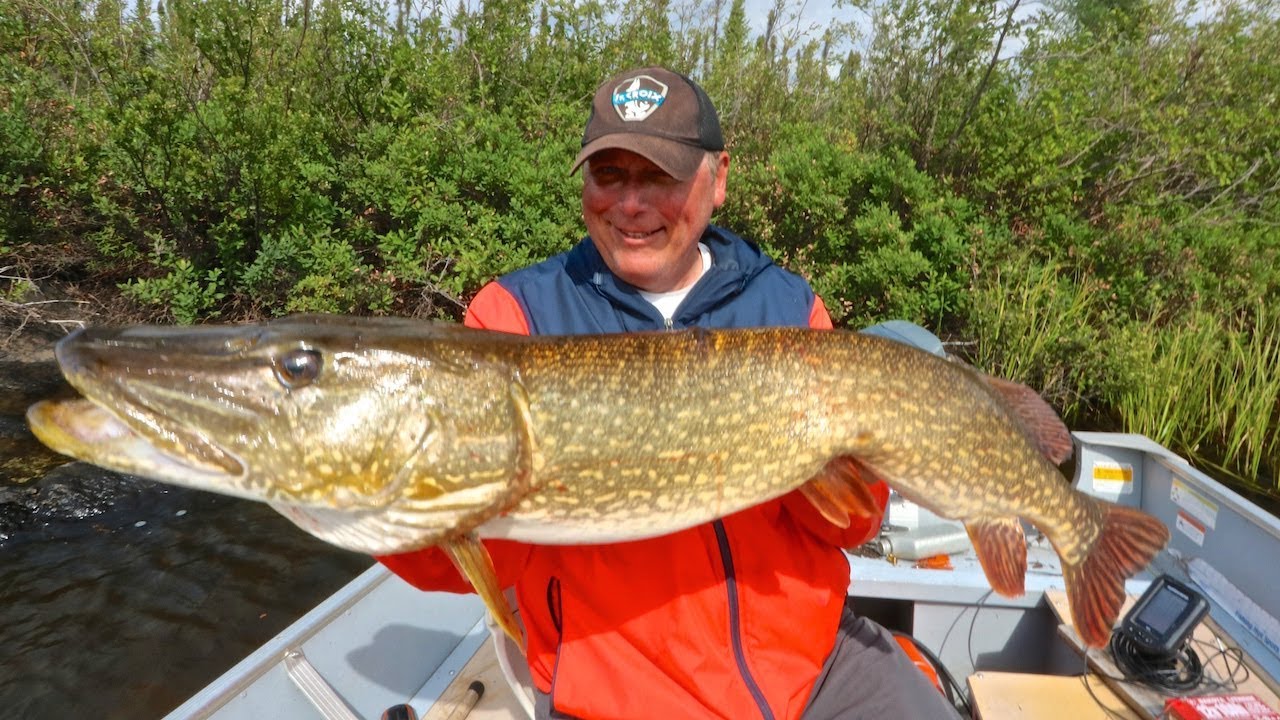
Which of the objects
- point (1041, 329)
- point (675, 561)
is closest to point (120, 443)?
point (675, 561)

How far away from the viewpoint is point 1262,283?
21.4ft

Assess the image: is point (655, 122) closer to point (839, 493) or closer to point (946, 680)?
point (839, 493)

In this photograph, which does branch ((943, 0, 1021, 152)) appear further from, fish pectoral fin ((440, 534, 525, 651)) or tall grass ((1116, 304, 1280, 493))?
fish pectoral fin ((440, 534, 525, 651))

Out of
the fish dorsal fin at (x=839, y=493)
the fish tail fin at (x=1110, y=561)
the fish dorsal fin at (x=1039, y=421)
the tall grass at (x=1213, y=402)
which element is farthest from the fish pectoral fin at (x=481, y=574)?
the tall grass at (x=1213, y=402)

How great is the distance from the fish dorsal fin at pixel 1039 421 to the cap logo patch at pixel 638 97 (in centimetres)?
117

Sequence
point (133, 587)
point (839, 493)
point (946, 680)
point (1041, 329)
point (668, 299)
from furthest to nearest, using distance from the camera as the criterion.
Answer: point (1041, 329) → point (133, 587) → point (946, 680) → point (668, 299) → point (839, 493)

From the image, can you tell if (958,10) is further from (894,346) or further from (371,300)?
(894,346)

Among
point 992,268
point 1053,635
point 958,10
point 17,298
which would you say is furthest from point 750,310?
point 17,298

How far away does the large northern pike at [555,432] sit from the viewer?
1.22 meters

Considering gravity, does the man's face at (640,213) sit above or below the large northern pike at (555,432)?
above

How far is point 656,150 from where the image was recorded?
6.26 ft

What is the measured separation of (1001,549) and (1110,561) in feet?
1.10

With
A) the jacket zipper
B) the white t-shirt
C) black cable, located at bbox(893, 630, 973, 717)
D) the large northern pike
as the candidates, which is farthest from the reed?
the jacket zipper

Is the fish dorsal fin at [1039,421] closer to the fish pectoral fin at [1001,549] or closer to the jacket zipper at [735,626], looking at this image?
the fish pectoral fin at [1001,549]
